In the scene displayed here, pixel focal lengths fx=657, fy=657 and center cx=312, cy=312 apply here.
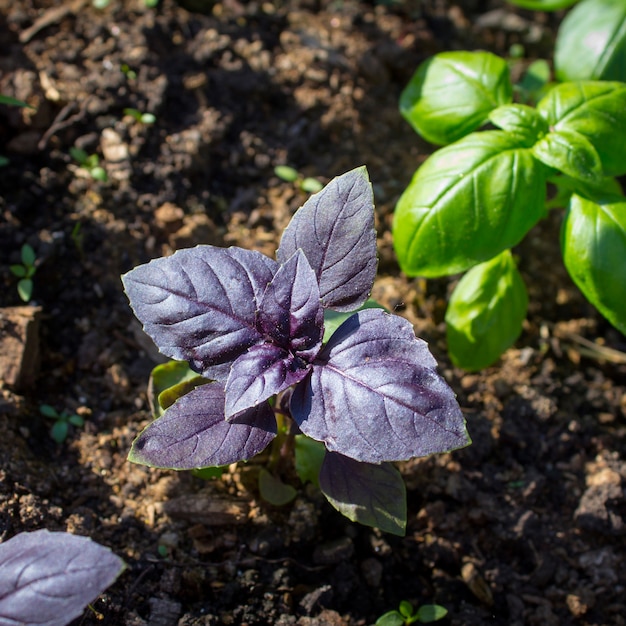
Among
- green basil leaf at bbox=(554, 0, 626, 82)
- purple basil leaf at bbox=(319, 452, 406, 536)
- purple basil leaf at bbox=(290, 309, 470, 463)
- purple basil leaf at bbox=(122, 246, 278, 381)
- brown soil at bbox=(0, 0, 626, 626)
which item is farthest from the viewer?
green basil leaf at bbox=(554, 0, 626, 82)

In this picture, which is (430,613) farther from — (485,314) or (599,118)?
(599,118)

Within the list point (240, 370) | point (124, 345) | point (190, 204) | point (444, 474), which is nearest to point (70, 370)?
point (124, 345)

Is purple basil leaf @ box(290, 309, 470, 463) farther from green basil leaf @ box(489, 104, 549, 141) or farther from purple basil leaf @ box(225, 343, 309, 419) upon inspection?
green basil leaf @ box(489, 104, 549, 141)

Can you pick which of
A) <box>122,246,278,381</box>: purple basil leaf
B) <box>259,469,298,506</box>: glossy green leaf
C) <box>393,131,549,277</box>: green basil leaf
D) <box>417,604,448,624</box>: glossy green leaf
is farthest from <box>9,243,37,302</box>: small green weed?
<box>417,604,448,624</box>: glossy green leaf

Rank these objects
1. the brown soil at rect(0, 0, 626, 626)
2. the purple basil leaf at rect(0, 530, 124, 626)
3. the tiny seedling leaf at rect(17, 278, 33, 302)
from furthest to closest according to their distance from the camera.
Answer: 1. the tiny seedling leaf at rect(17, 278, 33, 302)
2. the brown soil at rect(0, 0, 626, 626)
3. the purple basil leaf at rect(0, 530, 124, 626)

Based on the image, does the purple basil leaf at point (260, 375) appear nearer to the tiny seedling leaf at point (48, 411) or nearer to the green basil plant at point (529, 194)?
the green basil plant at point (529, 194)
